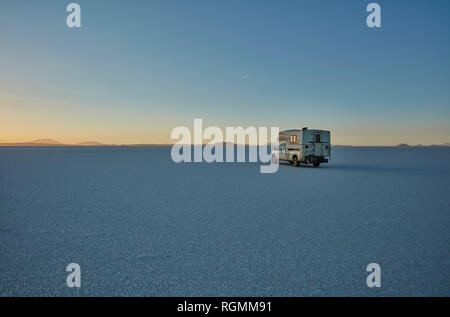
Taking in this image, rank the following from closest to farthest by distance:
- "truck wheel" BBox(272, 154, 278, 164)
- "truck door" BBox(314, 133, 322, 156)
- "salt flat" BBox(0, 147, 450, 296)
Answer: "salt flat" BBox(0, 147, 450, 296), "truck door" BBox(314, 133, 322, 156), "truck wheel" BBox(272, 154, 278, 164)

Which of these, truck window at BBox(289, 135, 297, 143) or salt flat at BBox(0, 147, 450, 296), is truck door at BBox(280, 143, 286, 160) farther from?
salt flat at BBox(0, 147, 450, 296)

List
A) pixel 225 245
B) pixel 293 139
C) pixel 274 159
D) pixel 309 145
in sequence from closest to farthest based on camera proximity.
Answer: pixel 225 245, pixel 309 145, pixel 293 139, pixel 274 159

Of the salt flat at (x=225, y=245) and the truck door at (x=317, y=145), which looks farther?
the truck door at (x=317, y=145)

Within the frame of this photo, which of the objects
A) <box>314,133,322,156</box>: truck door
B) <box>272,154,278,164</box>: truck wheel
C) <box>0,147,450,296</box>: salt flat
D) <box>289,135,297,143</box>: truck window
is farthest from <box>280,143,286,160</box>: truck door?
<box>0,147,450,296</box>: salt flat

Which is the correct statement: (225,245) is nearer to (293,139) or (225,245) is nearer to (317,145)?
(317,145)

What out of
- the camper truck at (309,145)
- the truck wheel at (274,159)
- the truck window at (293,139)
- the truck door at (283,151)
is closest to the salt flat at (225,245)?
the camper truck at (309,145)

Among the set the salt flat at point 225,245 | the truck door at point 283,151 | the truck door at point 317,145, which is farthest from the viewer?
the truck door at point 283,151

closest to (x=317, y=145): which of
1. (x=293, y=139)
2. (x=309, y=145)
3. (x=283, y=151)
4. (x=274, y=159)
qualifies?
(x=309, y=145)

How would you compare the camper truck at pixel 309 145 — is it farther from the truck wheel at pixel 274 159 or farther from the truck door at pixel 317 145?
the truck wheel at pixel 274 159
